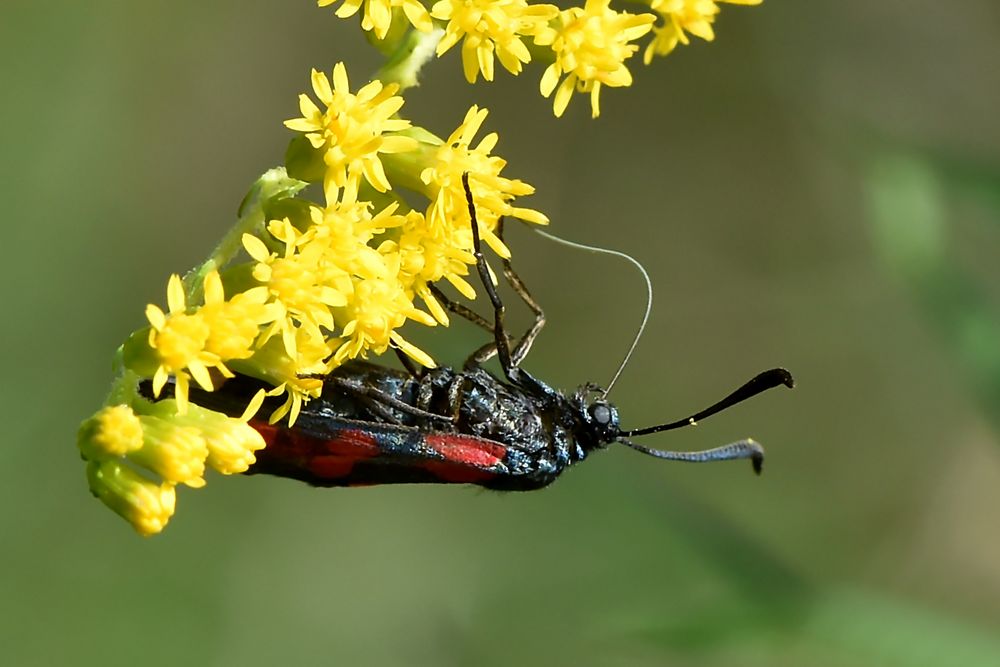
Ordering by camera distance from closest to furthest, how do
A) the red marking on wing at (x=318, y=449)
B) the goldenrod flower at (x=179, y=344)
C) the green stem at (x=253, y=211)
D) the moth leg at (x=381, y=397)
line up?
1. the goldenrod flower at (x=179, y=344)
2. the green stem at (x=253, y=211)
3. the red marking on wing at (x=318, y=449)
4. the moth leg at (x=381, y=397)

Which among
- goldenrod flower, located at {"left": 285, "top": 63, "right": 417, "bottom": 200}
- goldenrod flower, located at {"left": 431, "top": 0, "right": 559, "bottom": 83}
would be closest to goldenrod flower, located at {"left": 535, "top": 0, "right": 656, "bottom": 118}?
goldenrod flower, located at {"left": 431, "top": 0, "right": 559, "bottom": 83}

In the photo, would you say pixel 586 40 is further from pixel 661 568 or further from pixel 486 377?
pixel 661 568

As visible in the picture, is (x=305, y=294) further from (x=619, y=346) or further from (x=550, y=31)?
(x=619, y=346)

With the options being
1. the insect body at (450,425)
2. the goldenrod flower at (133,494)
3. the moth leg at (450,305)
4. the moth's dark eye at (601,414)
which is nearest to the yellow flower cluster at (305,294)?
the goldenrod flower at (133,494)

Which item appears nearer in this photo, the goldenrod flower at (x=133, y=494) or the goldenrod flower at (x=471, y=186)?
the goldenrod flower at (x=133, y=494)

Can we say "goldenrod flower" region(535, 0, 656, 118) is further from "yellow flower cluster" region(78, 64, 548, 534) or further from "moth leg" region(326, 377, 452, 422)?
"moth leg" region(326, 377, 452, 422)

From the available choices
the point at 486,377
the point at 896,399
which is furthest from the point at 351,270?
the point at 896,399

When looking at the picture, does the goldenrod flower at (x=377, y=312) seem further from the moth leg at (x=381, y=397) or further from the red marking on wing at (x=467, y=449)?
the red marking on wing at (x=467, y=449)
